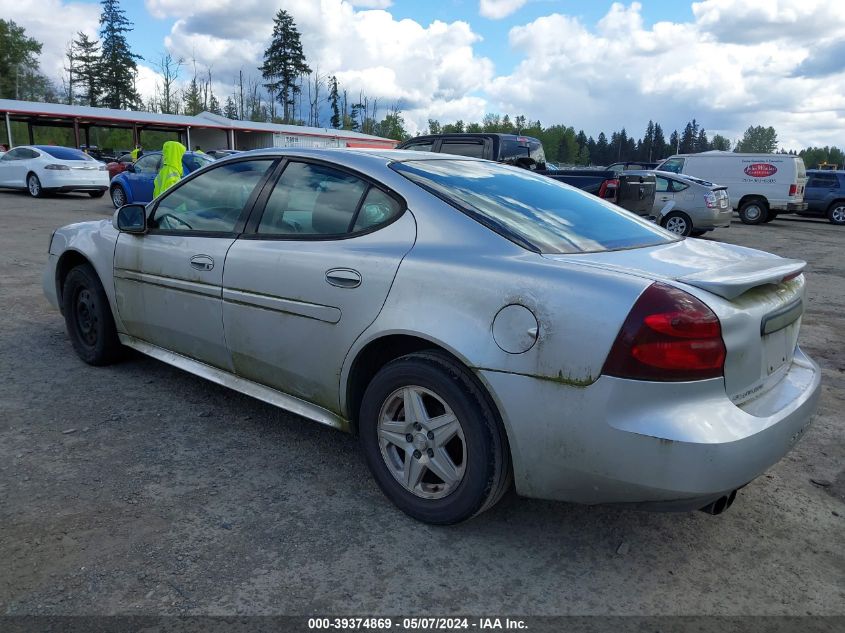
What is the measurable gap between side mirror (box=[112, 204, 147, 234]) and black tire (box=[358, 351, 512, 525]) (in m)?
2.10

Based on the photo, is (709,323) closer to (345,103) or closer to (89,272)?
(89,272)

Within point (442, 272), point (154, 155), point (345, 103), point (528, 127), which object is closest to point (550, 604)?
point (442, 272)

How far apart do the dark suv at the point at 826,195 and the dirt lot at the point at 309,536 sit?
807 inches

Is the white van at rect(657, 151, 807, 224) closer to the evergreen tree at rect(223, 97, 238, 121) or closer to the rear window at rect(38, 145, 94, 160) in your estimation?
the rear window at rect(38, 145, 94, 160)

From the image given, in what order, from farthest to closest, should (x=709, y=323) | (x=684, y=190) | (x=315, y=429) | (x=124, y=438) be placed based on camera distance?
(x=684, y=190)
(x=315, y=429)
(x=124, y=438)
(x=709, y=323)

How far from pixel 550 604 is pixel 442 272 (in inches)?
50.1

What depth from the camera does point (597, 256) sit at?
101 inches

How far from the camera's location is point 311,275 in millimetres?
2988

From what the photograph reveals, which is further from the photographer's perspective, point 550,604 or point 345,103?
point 345,103

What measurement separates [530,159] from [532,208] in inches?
418

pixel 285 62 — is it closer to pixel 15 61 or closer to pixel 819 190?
pixel 15 61

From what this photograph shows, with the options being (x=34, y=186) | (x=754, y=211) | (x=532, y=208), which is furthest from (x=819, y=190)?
(x=34, y=186)

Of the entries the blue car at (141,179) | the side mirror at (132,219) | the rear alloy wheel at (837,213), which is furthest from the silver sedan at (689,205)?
the side mirror at (132,219)

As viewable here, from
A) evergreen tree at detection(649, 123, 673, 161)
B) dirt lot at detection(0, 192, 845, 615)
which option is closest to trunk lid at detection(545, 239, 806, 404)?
dirt lot at detection(0, 192, 845, 615)
